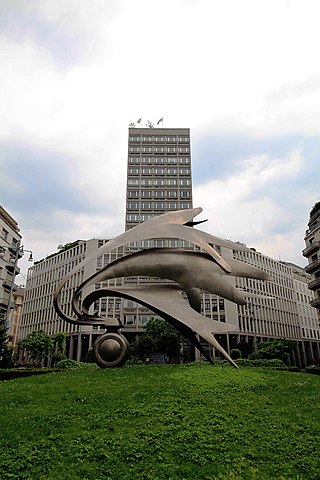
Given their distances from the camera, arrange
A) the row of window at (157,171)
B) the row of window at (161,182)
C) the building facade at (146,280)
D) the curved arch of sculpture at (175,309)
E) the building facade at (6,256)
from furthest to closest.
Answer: the row of window at (157,171)
the row of window at (161,182)
the building facade at (146,280)
the building facade at (6,256)
the curved arch of sculpture at (175,309)

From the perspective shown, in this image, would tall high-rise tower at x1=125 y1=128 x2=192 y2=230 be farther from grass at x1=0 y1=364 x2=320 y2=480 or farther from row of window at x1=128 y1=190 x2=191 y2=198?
grass at x1=0 y1=364 x2=320 y2=480

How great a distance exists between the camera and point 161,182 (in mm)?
83750

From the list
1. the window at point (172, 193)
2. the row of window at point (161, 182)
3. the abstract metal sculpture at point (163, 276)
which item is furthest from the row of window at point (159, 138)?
the abstract metal sculpture at point (163, 276)

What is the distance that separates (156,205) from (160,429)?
70922 mm

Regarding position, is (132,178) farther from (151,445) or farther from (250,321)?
(151,445)

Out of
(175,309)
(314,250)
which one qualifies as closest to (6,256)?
(175,309)

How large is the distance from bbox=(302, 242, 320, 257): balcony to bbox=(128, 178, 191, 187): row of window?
3444 centimetres

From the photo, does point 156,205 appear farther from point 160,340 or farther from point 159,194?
point 160,340

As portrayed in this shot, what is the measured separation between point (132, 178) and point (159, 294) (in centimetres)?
6538

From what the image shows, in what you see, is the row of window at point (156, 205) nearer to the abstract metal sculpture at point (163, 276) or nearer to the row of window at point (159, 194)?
the row of window at point (159, 194)

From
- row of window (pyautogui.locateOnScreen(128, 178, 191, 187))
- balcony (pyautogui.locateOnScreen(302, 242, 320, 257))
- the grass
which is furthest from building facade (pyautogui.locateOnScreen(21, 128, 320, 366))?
the grass

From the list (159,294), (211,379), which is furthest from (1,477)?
(159,294)

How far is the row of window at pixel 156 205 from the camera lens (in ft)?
264

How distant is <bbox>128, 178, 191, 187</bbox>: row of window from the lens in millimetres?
83375
